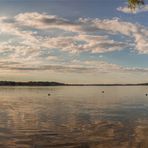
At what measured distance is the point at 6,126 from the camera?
3934cm

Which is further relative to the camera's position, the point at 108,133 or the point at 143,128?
the point at 143,128

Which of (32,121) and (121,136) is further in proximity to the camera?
(32,121)

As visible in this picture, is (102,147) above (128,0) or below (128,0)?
below

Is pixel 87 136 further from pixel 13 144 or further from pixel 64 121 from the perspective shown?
pixel 64 121

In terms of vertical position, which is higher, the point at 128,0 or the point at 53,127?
the point at 128,0

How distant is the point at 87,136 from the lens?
33.3 meters

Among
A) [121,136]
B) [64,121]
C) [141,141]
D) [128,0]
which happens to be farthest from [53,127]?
[128,0]

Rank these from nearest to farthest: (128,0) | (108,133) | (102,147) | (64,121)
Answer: (128,0) < (102,147) < (108,133) < (64,121)

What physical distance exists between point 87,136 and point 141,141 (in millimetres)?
5218

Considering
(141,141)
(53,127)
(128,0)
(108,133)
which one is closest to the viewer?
(128,0)

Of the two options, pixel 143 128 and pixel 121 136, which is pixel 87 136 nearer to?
pixel 121 136

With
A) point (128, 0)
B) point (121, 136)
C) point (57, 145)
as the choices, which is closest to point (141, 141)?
point (121, 136)

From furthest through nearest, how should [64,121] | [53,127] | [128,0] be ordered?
[64,121] < [53,127] < [128,0]

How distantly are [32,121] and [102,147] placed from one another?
685 inches
